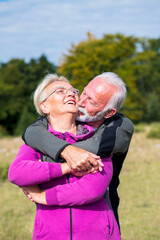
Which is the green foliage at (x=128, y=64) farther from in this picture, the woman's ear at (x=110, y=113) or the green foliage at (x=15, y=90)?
the woman's ear at (x=110, y=113)

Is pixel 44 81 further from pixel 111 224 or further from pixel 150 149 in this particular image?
pixel 150 149

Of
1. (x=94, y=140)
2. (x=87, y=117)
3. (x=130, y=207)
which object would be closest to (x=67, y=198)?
(x=94, y=140)

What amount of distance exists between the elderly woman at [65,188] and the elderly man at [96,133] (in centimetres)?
7

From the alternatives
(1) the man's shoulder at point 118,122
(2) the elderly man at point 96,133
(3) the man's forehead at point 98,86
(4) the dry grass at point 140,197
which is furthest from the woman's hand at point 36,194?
(4) the dry grass at point 140,197

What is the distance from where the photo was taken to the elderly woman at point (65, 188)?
1.88m

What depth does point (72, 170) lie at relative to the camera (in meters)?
1.92

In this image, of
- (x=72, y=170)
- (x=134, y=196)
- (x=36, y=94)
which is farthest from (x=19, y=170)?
(x=134, y=196)

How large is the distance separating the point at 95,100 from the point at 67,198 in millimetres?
717

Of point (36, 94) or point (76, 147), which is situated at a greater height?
point (36, 94)

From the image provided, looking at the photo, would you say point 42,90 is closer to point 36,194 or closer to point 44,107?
point 44,107

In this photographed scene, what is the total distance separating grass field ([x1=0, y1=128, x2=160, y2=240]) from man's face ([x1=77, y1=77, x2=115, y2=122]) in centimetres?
314

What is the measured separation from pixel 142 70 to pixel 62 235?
38.6 metres

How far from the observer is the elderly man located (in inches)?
74.6

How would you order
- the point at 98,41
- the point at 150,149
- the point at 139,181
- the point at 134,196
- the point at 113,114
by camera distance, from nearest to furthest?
the point at 113,114 < the point at 134,196 < the point at 139,181 < the point at 150,149 < the point at 98,41
